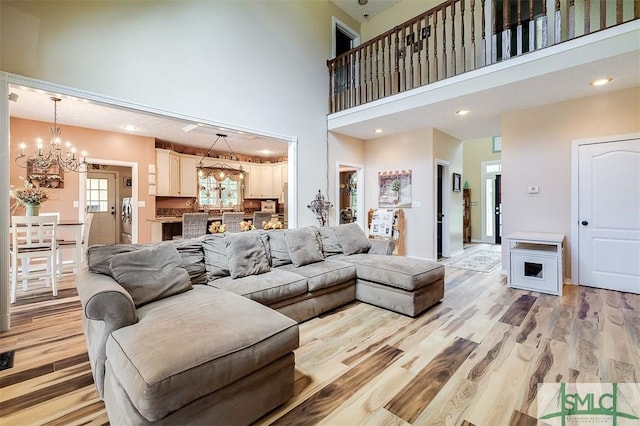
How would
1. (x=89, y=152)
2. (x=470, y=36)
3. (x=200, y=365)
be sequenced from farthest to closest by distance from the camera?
1. (x=89, y=152)
2. (x=470, y=36)
3. (x=200, y=365)

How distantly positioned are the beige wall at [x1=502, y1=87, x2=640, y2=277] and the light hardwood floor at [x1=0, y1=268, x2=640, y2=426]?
4.51 feet

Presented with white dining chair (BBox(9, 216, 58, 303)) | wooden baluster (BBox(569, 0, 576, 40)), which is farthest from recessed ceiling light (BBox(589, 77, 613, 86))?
white dining chair (BBox(9, 216, 58, 303))

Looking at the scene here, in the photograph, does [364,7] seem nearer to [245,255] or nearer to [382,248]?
[382,248]

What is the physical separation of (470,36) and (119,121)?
22.0ft

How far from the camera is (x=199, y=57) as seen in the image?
3.86m

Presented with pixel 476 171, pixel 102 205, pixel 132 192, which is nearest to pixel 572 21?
pixel 476 171

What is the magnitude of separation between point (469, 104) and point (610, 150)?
1865mm

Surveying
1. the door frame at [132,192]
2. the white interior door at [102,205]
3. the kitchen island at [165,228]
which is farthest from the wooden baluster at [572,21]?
the white interior door at [102,205]

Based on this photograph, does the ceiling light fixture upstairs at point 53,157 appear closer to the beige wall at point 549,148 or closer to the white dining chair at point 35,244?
the white dining chair at point 35,244

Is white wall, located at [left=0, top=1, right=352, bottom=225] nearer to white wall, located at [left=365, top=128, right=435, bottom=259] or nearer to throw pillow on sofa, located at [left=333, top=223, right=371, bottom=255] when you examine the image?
throw pillow on sofa, located at [left=333, top=223, right=371, bottom=255]

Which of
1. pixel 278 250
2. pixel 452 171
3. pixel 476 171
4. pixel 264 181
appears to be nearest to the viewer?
pixel 278 250

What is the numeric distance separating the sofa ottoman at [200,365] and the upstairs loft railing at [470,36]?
13.8ft

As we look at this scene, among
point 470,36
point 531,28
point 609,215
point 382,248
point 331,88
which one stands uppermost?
point 470,36

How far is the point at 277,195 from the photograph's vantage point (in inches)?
346
